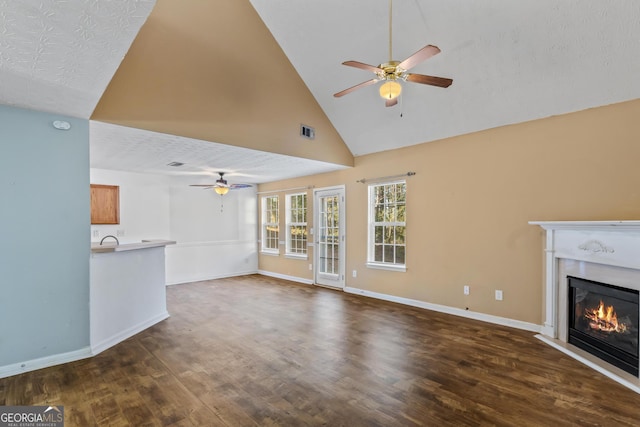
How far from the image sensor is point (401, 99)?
434cm

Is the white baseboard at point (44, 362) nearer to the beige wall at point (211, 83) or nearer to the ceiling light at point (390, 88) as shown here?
the beige wall at point (211, 83)

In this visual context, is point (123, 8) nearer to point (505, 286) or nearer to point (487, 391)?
point (487, 391)

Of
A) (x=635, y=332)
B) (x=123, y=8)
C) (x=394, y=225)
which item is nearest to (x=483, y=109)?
(x=394, y=225)

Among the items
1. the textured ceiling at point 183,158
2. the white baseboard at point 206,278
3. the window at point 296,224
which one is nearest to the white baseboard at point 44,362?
the textured ceiling at point 183,158

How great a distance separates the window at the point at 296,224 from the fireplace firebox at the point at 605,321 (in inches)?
190

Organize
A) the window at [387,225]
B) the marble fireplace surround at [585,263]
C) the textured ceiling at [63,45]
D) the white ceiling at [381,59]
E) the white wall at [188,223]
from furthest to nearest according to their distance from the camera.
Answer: the white wall at [188,223] → the window at [387,225] → the marble fireplace surround at [585,263] → the white ceiling at [381,59] → the textured ceiling at [63,45]

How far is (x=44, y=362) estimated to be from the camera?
2.93 meters

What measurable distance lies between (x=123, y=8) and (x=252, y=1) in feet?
10.5

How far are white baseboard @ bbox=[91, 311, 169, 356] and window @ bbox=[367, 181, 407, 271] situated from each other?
3.49m

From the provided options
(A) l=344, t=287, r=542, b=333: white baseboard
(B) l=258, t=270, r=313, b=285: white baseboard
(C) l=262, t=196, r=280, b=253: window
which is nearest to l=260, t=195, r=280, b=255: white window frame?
(C) l=262, t=196, r=280, b=253: window

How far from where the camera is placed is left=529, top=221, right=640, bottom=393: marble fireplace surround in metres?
2.75

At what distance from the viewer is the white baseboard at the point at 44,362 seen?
2.77 meters

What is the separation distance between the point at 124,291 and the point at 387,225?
403cm

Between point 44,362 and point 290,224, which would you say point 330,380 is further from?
point 290,224
